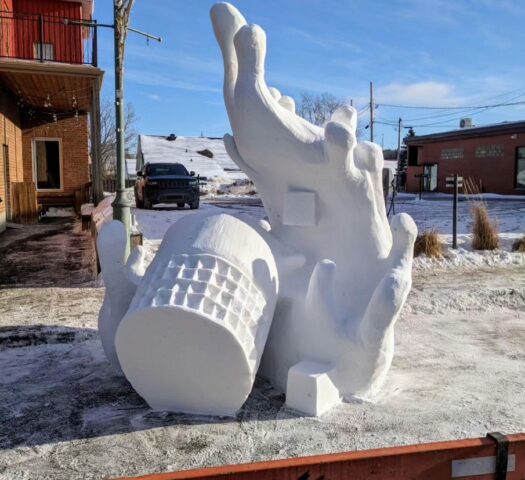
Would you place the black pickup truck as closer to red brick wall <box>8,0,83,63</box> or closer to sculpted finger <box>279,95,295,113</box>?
red brick wall <box>8,0,83,63</box>

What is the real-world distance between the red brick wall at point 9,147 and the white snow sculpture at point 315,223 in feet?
38.5

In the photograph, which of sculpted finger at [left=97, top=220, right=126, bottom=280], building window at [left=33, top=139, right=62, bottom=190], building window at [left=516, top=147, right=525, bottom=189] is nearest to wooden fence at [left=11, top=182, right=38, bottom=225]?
building window at [left=33, top=139, right=62, bottom=190]

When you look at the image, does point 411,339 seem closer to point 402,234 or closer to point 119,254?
point 402,234

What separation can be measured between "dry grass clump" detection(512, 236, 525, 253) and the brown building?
64.9ft

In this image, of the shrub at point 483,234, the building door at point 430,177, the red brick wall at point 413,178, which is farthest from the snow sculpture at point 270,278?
the red brick wall at point 413,178

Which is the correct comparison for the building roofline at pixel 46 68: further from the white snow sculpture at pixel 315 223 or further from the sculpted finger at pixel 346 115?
the sculpted finger at pixel 346 115

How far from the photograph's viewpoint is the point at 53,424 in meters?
3.74

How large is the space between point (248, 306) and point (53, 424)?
153 cm

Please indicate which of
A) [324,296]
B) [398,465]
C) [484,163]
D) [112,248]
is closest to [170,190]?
[112,248]

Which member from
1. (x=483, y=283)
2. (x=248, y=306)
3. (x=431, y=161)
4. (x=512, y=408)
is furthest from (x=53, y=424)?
(x=431, y=161)

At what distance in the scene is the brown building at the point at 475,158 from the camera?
1192 inches

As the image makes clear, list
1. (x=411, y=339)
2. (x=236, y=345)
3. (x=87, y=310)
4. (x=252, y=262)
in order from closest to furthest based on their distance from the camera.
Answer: (x=236, y=345)
(x=252, y=262)
(x=411, y=339)
(x=87, y=310)

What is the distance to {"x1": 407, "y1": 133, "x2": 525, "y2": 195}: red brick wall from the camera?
3038 centimetres

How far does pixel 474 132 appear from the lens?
107 ft
